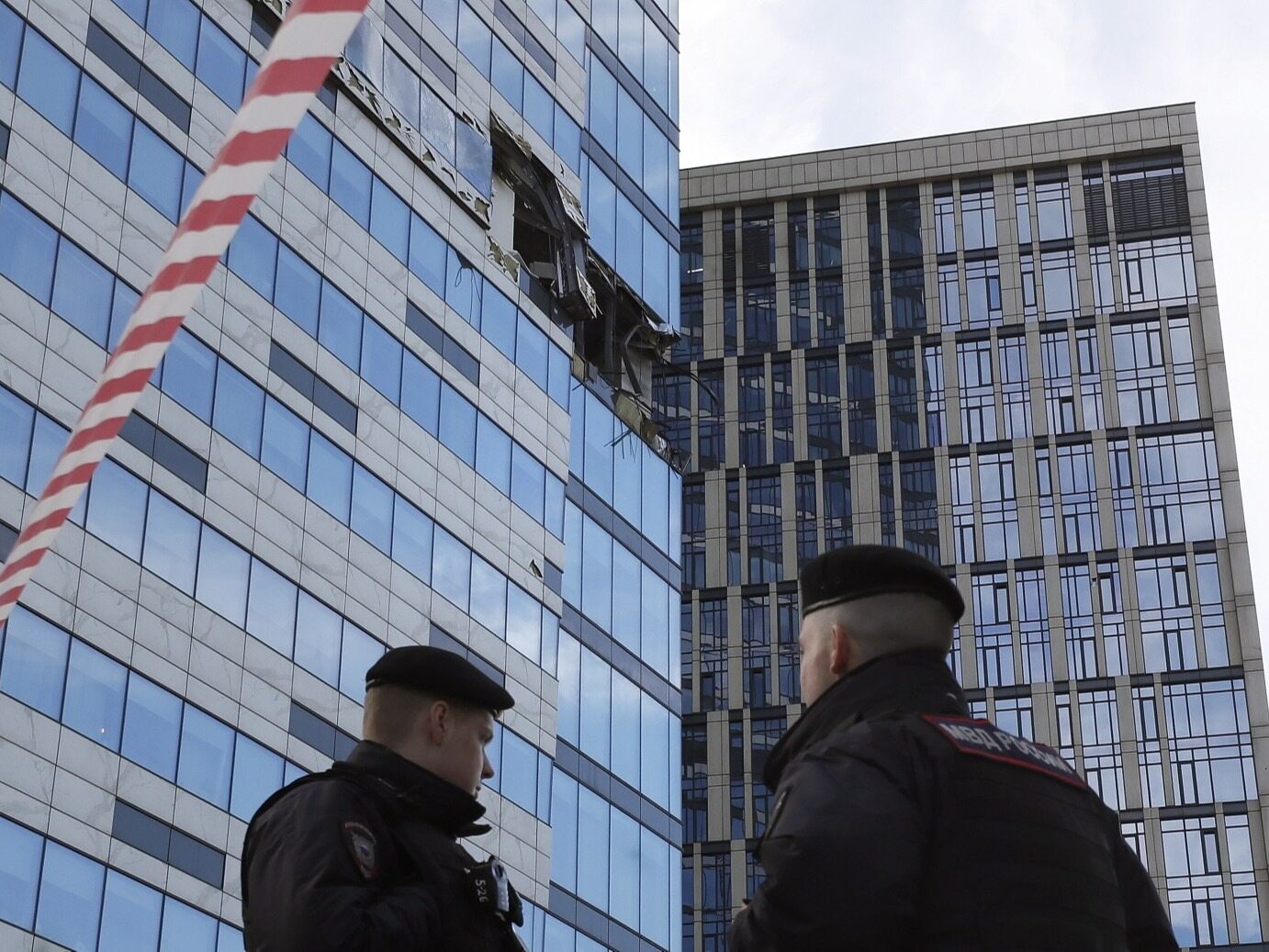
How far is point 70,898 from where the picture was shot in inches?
912

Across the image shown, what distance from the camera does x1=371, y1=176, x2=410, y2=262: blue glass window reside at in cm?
3306

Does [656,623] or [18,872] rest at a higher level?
[656,623]

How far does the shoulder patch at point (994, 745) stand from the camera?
13.9 feet

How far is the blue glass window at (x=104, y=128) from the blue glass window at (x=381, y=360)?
6139mm

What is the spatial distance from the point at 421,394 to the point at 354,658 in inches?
208

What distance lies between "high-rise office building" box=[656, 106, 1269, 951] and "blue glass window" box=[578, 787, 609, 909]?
2759cm

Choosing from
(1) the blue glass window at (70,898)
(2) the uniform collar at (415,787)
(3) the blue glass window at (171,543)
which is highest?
(3) the blue glass window at (171,543)

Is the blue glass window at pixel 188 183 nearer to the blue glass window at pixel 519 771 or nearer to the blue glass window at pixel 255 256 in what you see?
the blue glass window at pixel 255 256

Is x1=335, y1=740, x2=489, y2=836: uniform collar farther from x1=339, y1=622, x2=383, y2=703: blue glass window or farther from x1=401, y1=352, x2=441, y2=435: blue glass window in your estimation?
x1=401, y1=352, x2=441, y2=435: blue glass window

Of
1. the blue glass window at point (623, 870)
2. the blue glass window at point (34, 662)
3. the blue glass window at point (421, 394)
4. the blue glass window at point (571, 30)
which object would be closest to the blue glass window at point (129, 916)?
the blue glass window at point (34, 662)

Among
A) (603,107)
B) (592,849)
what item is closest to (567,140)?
(603,107)

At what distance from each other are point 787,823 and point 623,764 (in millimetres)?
34514

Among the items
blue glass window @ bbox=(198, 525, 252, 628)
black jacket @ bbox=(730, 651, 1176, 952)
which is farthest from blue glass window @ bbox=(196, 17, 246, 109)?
black jacket @ bbox=(730, 651, 1176, 952)

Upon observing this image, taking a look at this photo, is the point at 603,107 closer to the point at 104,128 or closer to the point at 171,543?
the point at 104,128
